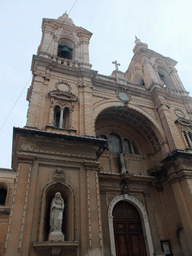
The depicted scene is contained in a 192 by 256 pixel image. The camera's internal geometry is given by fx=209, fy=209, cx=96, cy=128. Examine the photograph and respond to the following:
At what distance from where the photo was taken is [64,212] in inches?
354

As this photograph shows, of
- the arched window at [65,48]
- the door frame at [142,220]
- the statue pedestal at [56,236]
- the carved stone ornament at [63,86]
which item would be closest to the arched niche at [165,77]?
the arched window at [65,48]

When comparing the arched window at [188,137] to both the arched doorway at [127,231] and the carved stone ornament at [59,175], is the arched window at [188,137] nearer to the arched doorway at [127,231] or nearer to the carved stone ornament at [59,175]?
the arched doorway at [127,231]

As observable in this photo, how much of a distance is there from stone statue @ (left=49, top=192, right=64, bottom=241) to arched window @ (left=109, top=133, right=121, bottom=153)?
7.11 m

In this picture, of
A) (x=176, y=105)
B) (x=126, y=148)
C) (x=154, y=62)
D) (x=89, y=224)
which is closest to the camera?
(x=89, y=224)

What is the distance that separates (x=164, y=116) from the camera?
15086mm

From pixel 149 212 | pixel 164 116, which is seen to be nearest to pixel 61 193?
pixel 149 212

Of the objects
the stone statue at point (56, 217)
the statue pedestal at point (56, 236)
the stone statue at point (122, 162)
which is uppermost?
the stone statue at point (122, 162)

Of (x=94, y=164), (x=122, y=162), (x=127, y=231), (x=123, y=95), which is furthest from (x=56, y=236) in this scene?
(x=123, y=95)

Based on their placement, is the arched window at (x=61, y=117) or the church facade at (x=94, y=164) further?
the arched window at (x=61, y=117)

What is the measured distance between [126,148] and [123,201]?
4.33 meters

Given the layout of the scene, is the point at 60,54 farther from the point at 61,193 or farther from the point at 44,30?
the point at 61,193

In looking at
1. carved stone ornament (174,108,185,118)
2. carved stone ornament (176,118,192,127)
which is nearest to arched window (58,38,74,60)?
carved stone ornament (174,108,185,118)

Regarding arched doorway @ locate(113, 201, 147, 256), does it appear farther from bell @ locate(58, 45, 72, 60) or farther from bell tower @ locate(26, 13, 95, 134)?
bell @ locate(58, 45, 72, 60)

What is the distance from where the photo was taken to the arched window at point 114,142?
49.9ft
